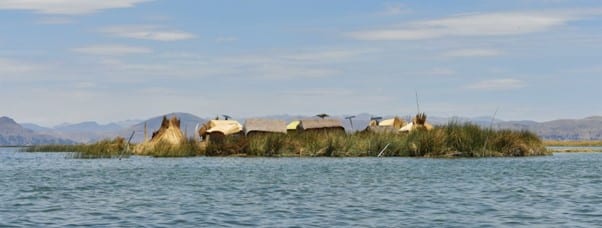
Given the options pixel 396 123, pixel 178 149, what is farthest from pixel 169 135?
pixel 396 123

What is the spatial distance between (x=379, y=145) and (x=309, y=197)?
32.0 m

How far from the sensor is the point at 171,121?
67.1 m

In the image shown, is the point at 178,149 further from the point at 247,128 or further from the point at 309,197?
the point at 309,197

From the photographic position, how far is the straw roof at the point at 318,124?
7338cm

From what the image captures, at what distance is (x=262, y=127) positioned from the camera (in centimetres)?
6944

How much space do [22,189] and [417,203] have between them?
1437 cm

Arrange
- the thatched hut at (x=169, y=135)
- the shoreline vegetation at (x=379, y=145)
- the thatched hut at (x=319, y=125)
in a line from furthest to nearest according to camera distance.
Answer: the thatched hut at (x=319, y=125)
the thatched hut at (x=169, y=135)
the shoreline vegetation at (x=379, y=145)

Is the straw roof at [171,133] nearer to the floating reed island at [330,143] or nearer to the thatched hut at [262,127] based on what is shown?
the floating reed island at [330,143]

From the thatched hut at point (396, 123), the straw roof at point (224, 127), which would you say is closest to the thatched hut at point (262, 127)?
the straw roof at point (224, 127)

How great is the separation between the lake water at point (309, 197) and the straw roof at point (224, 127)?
26820 mm

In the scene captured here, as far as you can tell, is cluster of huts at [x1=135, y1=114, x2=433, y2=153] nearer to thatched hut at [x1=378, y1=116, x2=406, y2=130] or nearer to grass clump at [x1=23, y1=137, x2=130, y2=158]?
thatched hut at [x1=378, y1=116, x2=406, y2=130]

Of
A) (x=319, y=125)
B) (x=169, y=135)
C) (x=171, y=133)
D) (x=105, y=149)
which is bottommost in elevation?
(x=105, y=149)

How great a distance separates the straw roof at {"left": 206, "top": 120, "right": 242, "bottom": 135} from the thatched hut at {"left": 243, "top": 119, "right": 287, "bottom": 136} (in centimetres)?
94

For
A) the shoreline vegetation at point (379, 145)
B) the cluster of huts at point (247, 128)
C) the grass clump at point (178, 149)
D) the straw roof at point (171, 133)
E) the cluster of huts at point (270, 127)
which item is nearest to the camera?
the shoreline vegetation at point (379, 145)
